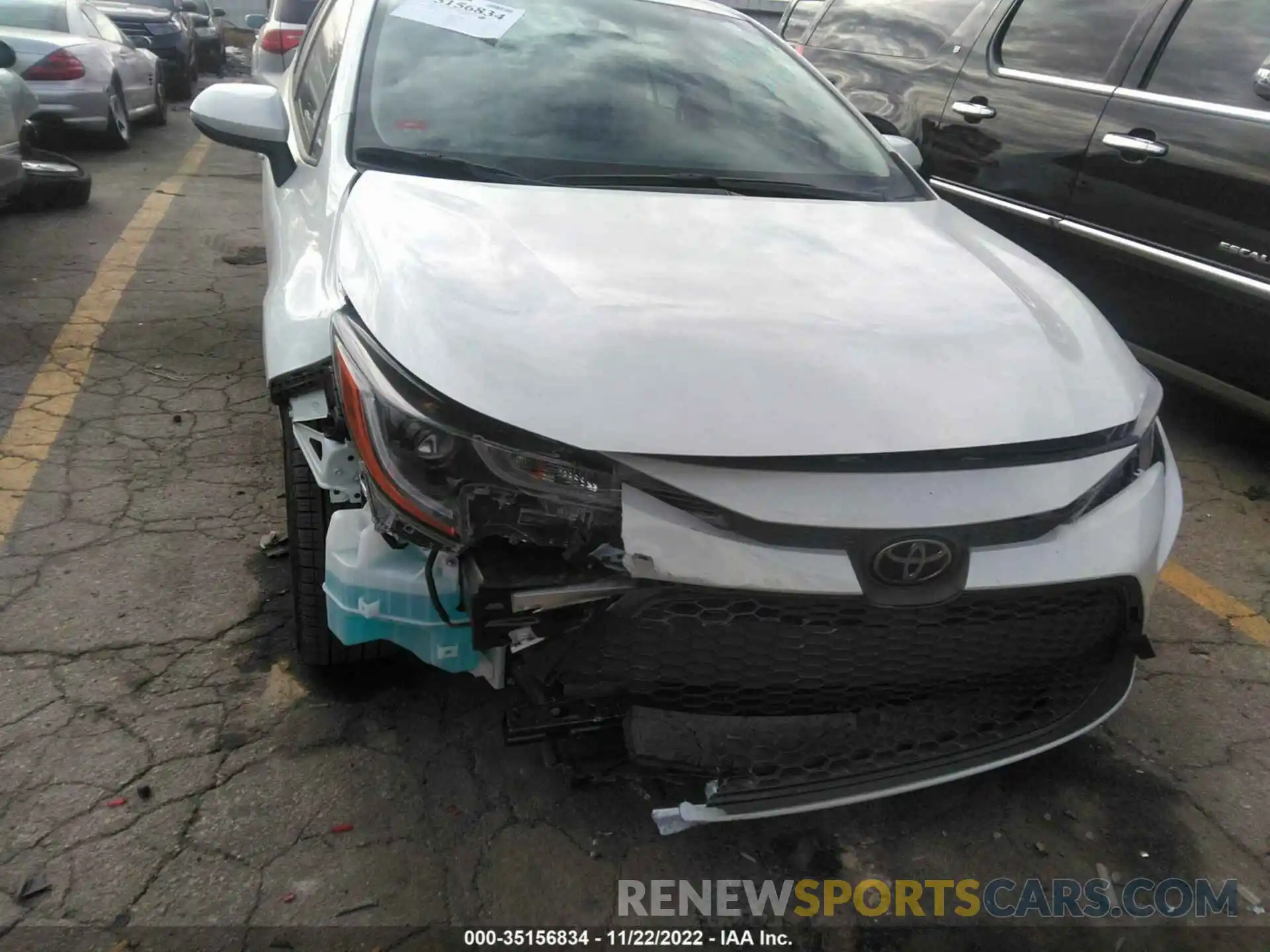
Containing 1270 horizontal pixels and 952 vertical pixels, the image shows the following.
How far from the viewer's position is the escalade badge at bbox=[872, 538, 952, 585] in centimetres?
162

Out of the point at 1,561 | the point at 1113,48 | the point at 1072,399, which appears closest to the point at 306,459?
the point at 1,561

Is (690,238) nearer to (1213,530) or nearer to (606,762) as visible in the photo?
(606,762)

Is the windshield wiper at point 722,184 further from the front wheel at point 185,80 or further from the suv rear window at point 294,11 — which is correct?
the front wheel at point 185,80

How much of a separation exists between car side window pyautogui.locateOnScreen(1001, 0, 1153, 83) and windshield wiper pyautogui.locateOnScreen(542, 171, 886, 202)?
203 centimetres

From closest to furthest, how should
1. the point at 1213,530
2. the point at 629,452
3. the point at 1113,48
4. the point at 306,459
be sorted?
1. the point at 629,452
2. the point at 306,459
3. the point at 1213,530
4. the point at 1113,48

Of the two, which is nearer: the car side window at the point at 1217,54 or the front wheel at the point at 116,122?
the car side window at the point at 1217,54

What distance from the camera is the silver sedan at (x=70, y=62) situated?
24.1 feet

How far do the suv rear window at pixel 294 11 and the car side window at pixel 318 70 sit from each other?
4.96 meters

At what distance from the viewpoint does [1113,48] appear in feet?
13.0

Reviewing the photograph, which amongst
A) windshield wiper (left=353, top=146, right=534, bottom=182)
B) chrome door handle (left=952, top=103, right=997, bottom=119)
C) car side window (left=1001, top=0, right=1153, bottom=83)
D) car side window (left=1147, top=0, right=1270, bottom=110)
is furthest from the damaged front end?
chrome door handle (left=952, top=103, right=997, bottom=119)

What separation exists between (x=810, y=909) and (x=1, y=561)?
89.5 inches

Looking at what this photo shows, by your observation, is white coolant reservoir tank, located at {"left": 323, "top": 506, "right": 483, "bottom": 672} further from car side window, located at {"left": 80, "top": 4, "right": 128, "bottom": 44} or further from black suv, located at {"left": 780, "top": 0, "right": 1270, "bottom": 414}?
car side window, located at {"left": 80, "top": 4, "right": 128, "bottom": 44}

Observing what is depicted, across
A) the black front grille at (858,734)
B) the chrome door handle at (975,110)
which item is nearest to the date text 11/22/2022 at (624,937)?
the black front grille at (858,734)

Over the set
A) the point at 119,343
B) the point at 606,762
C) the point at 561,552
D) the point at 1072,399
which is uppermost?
the point at 1072,399
